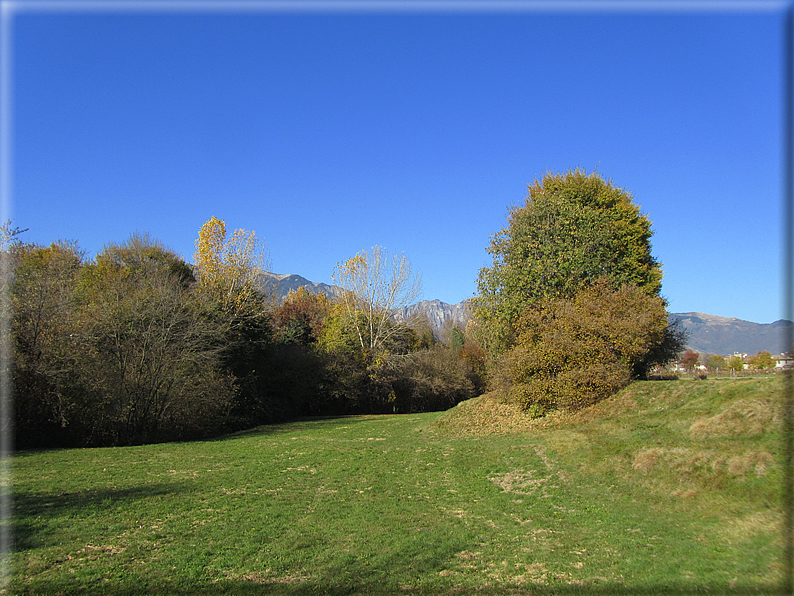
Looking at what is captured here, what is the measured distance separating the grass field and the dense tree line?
415 cm

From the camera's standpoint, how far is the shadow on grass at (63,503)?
7.94 meters

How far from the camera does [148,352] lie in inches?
844

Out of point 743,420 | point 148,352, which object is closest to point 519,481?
point 743,420

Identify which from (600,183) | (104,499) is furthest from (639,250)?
(104,499)

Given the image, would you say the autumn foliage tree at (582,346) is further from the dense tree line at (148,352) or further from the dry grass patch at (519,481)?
the dense tree line at (148,352)

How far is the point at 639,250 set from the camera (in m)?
26.0

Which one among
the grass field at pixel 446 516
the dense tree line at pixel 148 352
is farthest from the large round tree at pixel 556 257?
the dense tree line at pixel 148 352

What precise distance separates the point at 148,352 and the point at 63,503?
1257cm

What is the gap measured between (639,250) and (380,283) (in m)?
21.2

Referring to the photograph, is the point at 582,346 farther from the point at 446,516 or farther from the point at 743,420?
the point at 446,516

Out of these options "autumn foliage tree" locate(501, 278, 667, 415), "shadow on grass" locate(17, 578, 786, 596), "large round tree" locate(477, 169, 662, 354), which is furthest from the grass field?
"large round tree" locate(477, 169, 662, 354)

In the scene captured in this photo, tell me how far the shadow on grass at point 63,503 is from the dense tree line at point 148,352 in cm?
982

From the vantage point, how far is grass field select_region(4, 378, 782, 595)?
6410 mm

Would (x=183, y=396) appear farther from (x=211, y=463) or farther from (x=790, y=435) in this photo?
(x=790, y=435)
